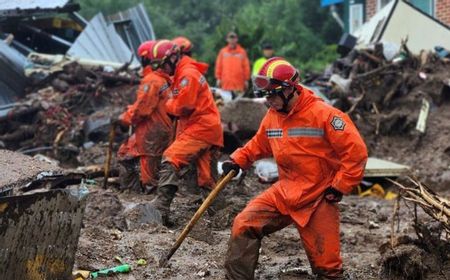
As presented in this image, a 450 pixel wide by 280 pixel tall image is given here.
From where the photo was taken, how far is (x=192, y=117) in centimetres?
744

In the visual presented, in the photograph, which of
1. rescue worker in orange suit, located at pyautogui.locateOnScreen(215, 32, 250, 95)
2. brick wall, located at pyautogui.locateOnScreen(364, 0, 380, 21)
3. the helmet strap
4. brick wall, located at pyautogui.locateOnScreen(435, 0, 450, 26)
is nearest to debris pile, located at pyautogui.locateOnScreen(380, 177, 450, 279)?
the helmet strap

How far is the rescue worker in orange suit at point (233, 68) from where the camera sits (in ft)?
49.1

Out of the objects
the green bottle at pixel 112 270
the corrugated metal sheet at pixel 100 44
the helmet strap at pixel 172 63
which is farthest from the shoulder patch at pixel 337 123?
the corrugated metal sheet at pixel 100 44

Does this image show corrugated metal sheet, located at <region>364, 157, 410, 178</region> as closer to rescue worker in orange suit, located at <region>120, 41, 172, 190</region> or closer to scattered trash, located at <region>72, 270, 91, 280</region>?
rescue worker in orange suit, located at <region>120, 41, 172, 190</region>

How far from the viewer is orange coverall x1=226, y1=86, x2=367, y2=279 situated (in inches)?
204

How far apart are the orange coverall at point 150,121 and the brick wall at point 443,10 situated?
9.94m

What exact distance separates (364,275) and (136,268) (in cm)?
187

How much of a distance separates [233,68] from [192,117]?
7644 millimetres

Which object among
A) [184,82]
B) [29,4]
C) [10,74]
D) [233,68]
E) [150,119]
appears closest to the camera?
[184,82]

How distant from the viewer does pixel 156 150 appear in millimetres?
8633

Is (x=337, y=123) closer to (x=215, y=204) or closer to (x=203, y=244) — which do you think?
(x=203, y=244)

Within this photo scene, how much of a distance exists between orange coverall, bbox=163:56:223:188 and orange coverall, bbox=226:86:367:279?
207cm

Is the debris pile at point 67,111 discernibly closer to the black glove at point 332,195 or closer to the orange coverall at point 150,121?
the orange coverall at point 150,121

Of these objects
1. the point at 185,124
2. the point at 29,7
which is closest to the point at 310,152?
the point at 185,124
